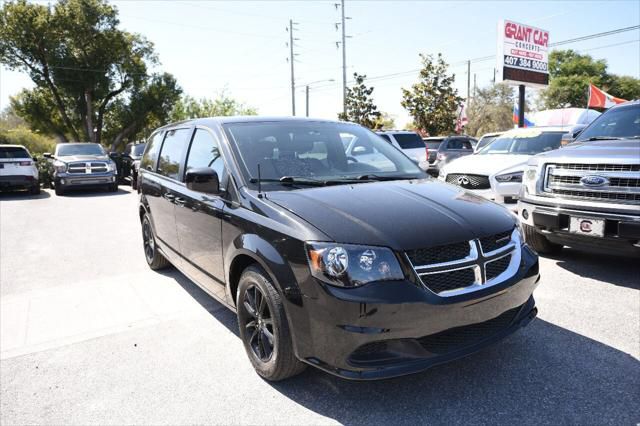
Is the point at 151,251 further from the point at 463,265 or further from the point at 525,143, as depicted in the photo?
the point at 525,143

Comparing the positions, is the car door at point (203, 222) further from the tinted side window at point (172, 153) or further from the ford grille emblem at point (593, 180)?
the ford grille emblem at point (593, 180)

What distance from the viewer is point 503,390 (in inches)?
110

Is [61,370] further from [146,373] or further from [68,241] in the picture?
[68,241]

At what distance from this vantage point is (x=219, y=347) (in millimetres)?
3549

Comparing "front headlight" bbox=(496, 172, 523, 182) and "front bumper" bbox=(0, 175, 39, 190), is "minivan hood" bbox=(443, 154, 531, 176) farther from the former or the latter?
"front bumper" bbox=(0, 175, 39, 190)

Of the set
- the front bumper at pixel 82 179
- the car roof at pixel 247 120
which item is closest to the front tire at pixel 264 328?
the car roof at pixel 247 120

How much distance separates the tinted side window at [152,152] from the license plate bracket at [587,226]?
4.40 m

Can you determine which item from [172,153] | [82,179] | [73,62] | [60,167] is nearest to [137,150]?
[82,179]

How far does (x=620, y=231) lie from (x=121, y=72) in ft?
127

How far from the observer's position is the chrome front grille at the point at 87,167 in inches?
577

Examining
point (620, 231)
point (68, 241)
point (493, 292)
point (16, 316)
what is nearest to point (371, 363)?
point (493, 292)

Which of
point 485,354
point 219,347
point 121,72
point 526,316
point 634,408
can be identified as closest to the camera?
point 634,408

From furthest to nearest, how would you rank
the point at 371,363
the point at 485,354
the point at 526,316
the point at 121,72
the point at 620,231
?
the point at 121,72 → the point at 620,231 → the point at 485,354 → the point at 526,316 → the point at 371,363

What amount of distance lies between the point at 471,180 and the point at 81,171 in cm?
1238
